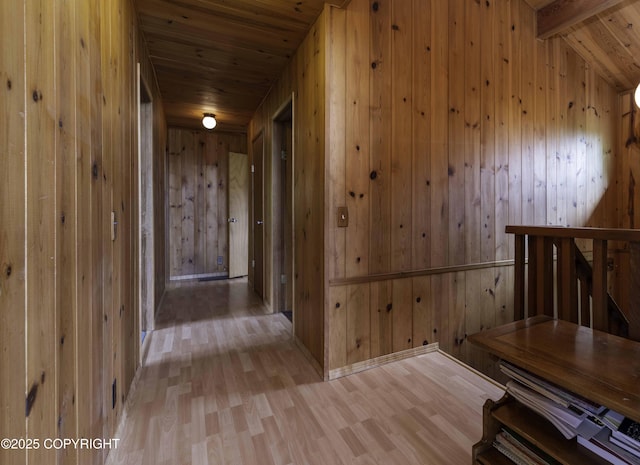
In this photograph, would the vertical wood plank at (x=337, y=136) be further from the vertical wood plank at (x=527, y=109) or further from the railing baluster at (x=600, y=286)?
the vertical wood plank at (x=527, y=109)

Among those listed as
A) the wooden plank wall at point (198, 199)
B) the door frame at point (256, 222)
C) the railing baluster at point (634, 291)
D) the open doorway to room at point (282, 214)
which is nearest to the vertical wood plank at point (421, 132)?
the railing baluster at point (634, 291)

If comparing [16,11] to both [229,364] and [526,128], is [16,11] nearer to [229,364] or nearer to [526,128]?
[229,364]

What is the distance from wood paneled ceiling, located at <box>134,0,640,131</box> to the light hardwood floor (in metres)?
2.52

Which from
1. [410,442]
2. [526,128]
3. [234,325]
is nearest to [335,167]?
[410,442]

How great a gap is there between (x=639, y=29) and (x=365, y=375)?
4315 millimetres

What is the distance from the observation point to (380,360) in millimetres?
2193

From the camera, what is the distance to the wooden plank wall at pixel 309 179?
206 centimetres

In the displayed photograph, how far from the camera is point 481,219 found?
8.65 ft

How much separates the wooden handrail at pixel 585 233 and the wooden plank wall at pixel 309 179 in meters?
1.30

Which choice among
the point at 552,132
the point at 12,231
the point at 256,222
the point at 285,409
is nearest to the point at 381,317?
the point at 285,409

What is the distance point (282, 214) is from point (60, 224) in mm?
2412


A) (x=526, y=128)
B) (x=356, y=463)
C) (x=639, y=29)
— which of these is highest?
(x=639, y=29)

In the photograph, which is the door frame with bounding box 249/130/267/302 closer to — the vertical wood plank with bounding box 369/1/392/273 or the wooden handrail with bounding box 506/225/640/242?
the vertical wood plank with bounding box 369/1/392/273

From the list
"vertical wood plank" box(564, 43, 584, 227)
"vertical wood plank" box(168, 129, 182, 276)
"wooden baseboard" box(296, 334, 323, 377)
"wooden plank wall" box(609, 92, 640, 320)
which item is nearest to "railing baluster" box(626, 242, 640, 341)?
"wooden baseboard" box(296, 334, 323, 377)
